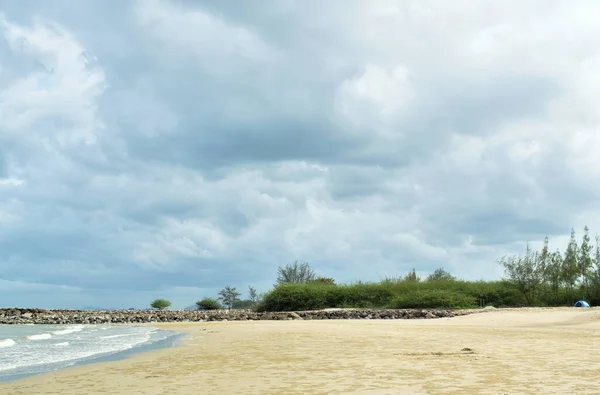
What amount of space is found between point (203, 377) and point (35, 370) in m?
5.45

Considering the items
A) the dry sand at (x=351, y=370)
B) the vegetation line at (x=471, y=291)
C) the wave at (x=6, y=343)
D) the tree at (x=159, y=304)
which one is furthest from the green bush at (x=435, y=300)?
the tree at (x=159, y=304)

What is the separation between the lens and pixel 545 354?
464 inches

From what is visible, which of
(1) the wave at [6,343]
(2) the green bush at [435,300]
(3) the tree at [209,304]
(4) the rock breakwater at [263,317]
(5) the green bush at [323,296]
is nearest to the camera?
(1) the wave at [6,343]

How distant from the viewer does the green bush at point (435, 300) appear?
41875 millimetres

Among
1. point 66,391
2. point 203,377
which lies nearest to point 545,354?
point 203,377

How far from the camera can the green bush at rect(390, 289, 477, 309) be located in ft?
137

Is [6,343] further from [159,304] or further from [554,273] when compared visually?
[159,304]

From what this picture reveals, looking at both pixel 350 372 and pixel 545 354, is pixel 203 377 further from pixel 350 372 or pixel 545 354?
pixel 545 354

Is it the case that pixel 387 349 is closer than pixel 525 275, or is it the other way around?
pixel 387 349

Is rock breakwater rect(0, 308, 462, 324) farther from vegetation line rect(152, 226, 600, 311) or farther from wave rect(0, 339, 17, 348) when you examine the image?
wave rect(0, 339, 17, 348)

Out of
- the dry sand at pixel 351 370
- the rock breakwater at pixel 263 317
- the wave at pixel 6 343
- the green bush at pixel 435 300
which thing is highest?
the green bush at pixel 435 300

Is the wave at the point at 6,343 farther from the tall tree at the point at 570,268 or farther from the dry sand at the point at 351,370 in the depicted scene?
the tall tree at the point at 570,268

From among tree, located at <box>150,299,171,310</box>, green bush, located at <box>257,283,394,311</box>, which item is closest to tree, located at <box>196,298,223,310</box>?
tree, located at <box>150,299,171,310</box>

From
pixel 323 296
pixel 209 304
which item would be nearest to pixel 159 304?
pixel 209 304
